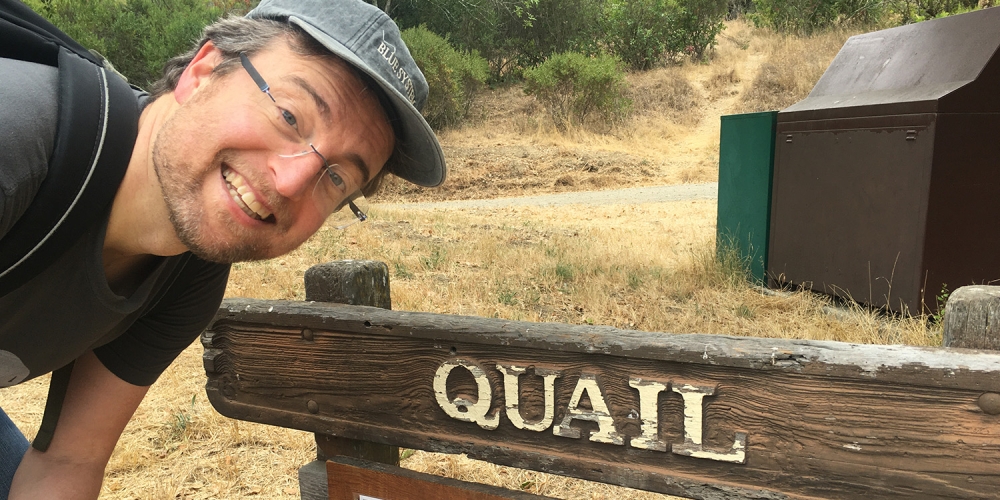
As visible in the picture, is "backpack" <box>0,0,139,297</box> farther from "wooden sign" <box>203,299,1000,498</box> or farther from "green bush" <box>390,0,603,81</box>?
"green bush" <box>390,0,603,81</box>

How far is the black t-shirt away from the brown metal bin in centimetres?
400

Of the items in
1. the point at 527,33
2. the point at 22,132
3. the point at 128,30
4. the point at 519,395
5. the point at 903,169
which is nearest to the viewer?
the point at 22,132

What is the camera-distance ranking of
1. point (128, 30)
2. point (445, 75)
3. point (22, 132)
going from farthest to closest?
point (445, 75), point (128, 30), point (22, 132)

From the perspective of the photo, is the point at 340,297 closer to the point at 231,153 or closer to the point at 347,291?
the point at 347,291

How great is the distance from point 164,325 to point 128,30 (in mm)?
16839

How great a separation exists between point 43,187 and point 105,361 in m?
0.73

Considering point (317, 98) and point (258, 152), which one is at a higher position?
point (317, 98)

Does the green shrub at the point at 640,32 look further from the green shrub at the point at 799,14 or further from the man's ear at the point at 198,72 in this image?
the man's ear at the point at 198,72

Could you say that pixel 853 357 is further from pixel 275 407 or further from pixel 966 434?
pixel 275 407

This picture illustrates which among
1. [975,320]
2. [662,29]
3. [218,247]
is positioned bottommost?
[975,320]

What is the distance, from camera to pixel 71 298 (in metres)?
1.54

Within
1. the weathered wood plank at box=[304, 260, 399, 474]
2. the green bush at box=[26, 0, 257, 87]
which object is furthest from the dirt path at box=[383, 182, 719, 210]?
the weathered wood plank at box=[304, 260, 399, 474]

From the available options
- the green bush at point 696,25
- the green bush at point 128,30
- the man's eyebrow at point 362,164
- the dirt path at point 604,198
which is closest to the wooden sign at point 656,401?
the man's eyebrow at point 362,164

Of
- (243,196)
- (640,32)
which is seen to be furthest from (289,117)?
(640,32)
